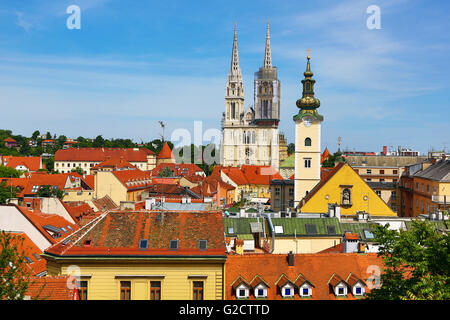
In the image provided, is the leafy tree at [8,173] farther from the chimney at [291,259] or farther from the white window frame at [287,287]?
the white window frame at [287,287]

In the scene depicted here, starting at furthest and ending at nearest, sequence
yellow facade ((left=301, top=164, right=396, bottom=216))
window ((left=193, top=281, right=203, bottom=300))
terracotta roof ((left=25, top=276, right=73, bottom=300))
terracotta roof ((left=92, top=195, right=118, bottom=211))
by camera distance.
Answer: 1. terracotta roof ((left=92, top=195, right=118, bottom=211))
2. yellow facade ((left=301, top=164, right=396, bottom=216))
3. window ((left=193, top=281, right=203, bottom=300))
4. terracotta roof ((left=25, top=276, right=73, bottom=300))

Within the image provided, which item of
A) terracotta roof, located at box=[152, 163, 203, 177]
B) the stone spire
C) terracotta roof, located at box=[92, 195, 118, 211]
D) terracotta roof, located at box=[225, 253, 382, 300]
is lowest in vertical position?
terracotta roof, located at box=[225, 253, 382, 300]

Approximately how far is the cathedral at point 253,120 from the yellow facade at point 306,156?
329 ft

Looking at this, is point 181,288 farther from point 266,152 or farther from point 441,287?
point 266,152

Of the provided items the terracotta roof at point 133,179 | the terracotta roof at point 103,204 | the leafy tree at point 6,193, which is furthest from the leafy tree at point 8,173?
the terracotta roof at point 103,204

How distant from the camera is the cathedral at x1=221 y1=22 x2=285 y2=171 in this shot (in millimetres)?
162250

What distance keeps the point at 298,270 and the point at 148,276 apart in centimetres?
662

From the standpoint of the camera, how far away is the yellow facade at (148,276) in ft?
73.5

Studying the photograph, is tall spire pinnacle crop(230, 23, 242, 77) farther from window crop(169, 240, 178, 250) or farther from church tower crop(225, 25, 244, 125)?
window crop(169, 240, 178, 250)

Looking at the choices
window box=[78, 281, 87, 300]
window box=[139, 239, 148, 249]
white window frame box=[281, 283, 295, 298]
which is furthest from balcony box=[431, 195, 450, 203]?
window box=[78, 281, 87, 300]

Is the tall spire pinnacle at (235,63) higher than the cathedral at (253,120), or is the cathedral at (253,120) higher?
the tall spire pinnacle at (235,63)

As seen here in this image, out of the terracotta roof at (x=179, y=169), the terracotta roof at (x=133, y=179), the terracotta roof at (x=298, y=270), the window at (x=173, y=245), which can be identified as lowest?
the terracotta roof at (x=298, y=270)

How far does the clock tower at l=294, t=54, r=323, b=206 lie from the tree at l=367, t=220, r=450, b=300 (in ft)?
129
